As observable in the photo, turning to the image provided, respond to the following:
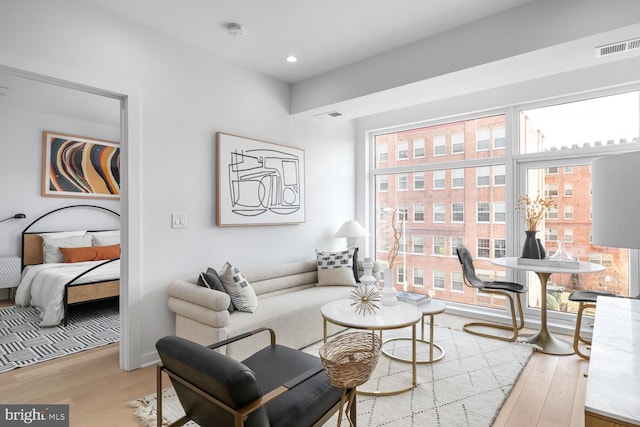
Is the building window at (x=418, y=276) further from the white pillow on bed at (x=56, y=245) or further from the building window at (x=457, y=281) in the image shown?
the white pillow on bed at (x=56, y=245)

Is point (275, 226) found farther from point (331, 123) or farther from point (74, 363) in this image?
point (74, 363)

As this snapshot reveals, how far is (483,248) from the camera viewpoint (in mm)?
4137

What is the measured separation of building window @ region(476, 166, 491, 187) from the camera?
4.11 meters

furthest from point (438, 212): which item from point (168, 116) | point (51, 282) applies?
point (51, 282)

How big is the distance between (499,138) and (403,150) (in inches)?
47.3

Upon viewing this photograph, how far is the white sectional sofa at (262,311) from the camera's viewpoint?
2.60m

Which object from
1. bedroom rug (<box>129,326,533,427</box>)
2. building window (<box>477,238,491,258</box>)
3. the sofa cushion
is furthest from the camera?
building window (<box>477,238,491,258</box>)

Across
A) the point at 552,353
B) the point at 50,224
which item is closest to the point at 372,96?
the point at 552,353

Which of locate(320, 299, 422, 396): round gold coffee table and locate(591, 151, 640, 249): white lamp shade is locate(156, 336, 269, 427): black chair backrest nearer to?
locate(320, 299, 422, 396): round gold coffee table

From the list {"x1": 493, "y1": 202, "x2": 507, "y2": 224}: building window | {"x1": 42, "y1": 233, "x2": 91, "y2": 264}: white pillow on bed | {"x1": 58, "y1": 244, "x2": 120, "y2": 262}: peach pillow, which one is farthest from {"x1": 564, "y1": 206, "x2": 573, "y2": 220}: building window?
{"x1": 42, "y1": 233, "x2": 91, "y2": 264}: white pillow on bed

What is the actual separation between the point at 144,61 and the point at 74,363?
8.36 ft

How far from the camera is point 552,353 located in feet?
9.92

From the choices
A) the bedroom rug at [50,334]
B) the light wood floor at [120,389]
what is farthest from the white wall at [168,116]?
the bedroom rug at [50,334]

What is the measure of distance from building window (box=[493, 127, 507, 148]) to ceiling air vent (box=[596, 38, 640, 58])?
4.55 feet
